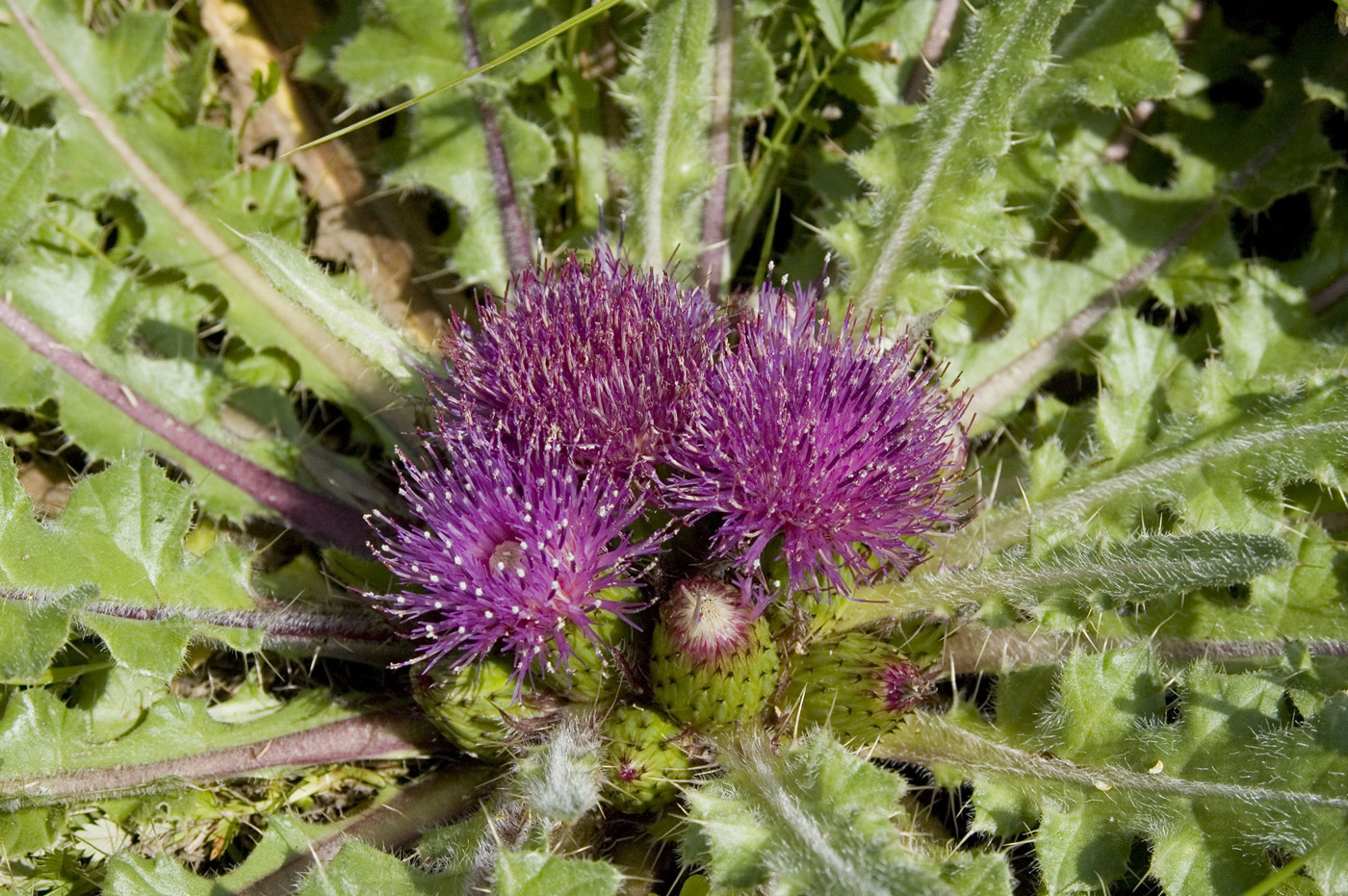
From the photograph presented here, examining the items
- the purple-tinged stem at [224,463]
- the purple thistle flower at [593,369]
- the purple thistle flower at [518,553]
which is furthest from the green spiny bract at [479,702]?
the purple-tinged stem at [224,463]

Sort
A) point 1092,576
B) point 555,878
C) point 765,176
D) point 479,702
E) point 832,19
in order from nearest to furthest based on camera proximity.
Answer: point 555,878 → point 1092,576 → point 479,702 → point 832,19 → point 765,176

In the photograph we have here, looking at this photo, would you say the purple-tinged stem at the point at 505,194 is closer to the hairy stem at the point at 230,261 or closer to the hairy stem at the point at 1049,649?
the hairy stem at the point at 230,261

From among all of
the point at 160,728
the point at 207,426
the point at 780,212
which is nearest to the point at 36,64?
the point at 207,426

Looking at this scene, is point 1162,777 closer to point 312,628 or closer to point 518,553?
point 518,553

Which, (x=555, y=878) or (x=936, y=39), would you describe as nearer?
(x=555, y=878)

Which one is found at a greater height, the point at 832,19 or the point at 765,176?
the point at 832,19

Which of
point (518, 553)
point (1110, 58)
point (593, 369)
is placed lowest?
point (518, 553)

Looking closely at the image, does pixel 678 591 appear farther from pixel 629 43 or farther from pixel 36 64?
pixel 36 64

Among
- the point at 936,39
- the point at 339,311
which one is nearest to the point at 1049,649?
the point at 936,39
